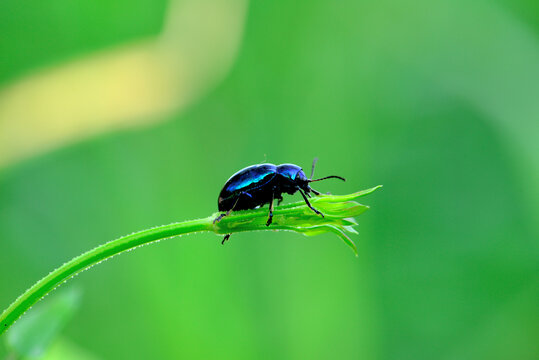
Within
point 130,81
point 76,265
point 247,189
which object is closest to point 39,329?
point 76,265

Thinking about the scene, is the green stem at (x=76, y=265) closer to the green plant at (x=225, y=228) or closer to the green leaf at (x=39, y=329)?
the green plant at (x=225, y=228)

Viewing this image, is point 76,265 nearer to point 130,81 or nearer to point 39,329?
point 39,329

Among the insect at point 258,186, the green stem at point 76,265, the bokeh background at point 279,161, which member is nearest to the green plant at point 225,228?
the green stem at point 76,265

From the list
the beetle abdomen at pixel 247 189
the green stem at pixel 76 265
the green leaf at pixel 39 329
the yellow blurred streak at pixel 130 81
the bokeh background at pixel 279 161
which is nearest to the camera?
the green stem at pixel 76 265

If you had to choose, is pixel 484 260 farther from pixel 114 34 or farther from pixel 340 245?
pixel 114 34

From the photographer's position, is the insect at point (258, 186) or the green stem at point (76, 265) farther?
the insect at point (258, 186)

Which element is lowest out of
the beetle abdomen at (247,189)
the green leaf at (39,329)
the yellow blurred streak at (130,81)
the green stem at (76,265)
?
the green leaf at (39,329)
